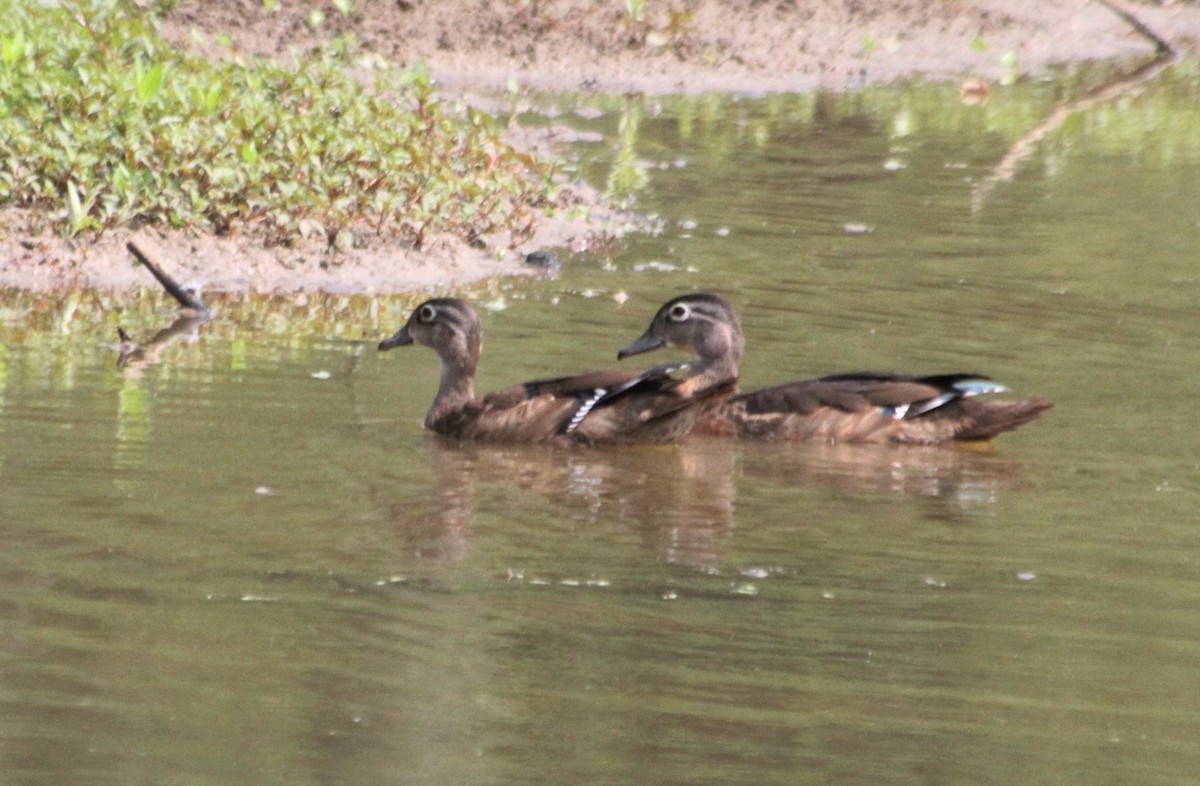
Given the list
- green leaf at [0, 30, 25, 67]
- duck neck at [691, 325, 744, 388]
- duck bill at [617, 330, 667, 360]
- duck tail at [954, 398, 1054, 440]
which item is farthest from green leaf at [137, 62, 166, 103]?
duck tail at [954, 398, 1054, 440]

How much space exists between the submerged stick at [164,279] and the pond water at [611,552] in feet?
0.75

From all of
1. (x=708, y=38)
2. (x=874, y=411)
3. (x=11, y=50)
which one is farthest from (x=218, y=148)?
(x=708, y=38)

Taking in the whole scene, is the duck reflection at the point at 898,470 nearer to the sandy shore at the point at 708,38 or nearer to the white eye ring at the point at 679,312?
the white eye ring at the point at 679,312

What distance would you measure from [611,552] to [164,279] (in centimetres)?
481

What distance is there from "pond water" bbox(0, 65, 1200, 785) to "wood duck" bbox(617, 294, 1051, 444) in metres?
0.14

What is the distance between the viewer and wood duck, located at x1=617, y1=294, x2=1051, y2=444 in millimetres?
10297

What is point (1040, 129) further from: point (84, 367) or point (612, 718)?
point (612, 718)

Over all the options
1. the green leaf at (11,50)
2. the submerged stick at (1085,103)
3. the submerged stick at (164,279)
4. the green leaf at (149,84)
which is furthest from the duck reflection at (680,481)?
the submerged stick at (1085,103)

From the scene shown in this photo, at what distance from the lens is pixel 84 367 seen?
35.5ft

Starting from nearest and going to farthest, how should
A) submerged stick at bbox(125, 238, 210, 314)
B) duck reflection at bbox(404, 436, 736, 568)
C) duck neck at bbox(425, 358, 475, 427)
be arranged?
duck reflection at bbox(404, 436, 736, 568) < duck neck at bbox(425, 358, 475, 427) < submerged stick at bbox(125, 238, 210, 314)

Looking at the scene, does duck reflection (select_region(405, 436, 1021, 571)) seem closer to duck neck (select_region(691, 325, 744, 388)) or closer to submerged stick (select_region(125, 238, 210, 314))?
duck neck (select_region(691, 325, 744, 388))

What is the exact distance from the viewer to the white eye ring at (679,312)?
11211 millimetres

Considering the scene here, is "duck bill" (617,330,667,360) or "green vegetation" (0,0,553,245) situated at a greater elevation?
"green vegetation" (0,0,553,245)

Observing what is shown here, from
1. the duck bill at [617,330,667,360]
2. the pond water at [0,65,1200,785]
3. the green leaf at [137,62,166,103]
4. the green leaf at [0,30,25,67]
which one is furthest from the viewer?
the green leaf at [0,30,25,67]
